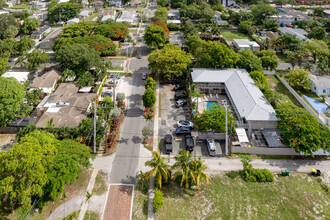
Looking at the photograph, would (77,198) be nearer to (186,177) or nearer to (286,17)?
(186,177)

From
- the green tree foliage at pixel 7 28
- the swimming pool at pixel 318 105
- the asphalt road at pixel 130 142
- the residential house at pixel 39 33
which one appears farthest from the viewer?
the residential house at pixel 39 33

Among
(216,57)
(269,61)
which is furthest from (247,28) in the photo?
(216,57)

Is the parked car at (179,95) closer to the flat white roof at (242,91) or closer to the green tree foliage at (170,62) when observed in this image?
the flat white roof at (242,91)

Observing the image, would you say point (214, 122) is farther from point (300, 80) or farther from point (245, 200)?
point (300, 80)

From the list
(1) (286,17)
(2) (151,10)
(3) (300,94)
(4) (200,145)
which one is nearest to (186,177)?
(4) (200,145)

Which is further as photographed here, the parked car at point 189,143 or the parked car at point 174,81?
the parked car at point 174,81

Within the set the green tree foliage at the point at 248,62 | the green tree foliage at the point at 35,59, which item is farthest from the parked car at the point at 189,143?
the green tree foliage at the point at 35,59

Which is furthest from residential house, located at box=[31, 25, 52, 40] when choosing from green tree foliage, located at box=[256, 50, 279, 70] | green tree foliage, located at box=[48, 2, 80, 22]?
green tree foliage, located at box=[256, 50, 279, 70]

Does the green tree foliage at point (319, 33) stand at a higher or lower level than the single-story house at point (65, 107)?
higher
